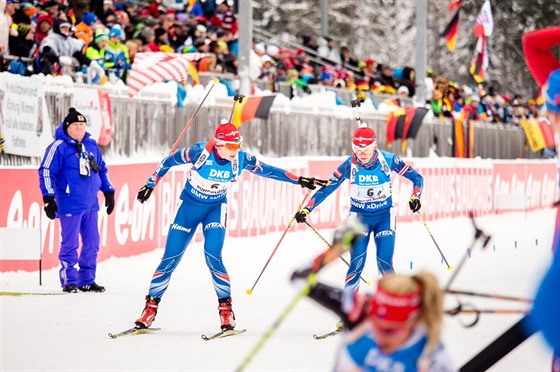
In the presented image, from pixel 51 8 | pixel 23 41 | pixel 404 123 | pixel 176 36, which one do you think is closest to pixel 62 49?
pixel 23 41

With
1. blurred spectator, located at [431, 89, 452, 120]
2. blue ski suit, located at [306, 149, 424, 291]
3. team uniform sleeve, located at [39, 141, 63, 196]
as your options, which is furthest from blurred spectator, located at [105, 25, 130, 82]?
blurred spectator, located at [431, 89, 452, 120]

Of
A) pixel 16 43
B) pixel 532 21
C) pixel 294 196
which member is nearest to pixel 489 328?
pixel 16 43

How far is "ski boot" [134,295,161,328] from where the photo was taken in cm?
980

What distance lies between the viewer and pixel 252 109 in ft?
Result: 61.2

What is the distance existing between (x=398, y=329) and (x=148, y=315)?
5.62m

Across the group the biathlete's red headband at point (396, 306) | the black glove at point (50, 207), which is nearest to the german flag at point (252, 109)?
the black glove at point (50, 207)

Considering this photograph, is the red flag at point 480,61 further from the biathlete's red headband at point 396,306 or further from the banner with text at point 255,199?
the biathlete's red headband at point 396,306

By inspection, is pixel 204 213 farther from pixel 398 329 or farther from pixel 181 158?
pixel 398 329

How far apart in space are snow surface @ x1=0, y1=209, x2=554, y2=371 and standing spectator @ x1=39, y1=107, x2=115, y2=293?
12.2 inches

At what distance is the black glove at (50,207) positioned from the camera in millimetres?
11719

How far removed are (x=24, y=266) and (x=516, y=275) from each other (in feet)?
18.8

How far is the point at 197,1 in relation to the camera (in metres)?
26.5

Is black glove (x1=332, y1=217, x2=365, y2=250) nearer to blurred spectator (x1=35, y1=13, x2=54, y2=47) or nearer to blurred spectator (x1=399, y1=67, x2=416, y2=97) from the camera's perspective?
blurred spectator (x1=35, y1=13, x2=54, y2=47)

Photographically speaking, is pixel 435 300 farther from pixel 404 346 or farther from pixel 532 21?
Result: pixel 532 21
